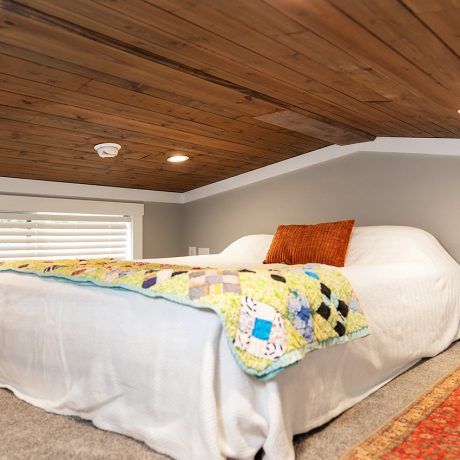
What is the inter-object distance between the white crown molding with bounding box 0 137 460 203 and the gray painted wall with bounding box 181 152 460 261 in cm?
5

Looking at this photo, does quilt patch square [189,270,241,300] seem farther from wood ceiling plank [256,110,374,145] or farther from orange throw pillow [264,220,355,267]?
orange throw pillow [264,220,355,267]

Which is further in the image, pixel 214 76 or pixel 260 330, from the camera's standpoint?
pixel 214 76

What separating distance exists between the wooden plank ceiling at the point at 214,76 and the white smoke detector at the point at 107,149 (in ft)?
0.13

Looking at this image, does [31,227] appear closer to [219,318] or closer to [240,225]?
[240,225]

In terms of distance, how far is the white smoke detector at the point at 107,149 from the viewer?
9.68 ft

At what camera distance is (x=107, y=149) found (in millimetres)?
2963

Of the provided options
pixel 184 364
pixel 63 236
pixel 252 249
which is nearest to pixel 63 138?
pixel 63 236

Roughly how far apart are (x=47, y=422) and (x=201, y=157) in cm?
222

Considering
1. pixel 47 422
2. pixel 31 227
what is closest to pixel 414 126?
pixel 47 422

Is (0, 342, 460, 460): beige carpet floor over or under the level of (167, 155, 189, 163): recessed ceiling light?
under

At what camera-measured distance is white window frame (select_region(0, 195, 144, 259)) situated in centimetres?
361

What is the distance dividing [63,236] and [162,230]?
97cm

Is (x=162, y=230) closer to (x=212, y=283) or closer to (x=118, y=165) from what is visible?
(x=118, y=165)

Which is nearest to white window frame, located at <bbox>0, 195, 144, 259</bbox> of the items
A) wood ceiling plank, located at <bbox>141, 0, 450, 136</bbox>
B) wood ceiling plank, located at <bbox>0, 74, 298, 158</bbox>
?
wood ceiling plank, located at <bbox>0, 74, 298, 158</bbox>
